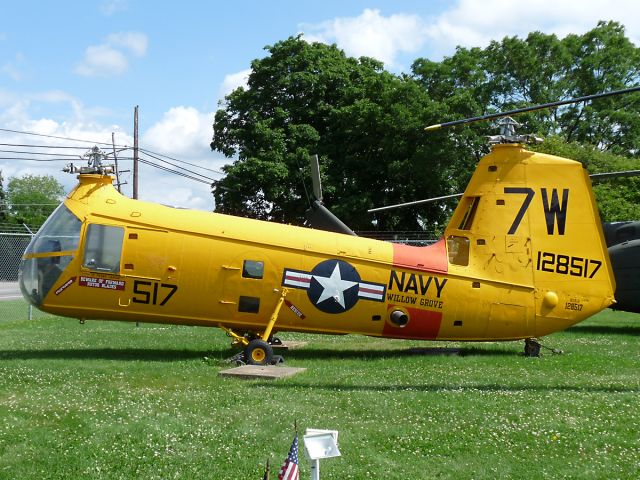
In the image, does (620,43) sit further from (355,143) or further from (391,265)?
(391,265)

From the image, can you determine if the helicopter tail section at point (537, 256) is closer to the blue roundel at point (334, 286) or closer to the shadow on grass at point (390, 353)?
the shadow on grass at point (390, 353)

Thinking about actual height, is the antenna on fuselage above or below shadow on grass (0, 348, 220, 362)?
above

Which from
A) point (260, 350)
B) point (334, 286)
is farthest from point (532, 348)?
point (260, 350)

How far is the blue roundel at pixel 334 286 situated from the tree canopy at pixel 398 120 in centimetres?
2384

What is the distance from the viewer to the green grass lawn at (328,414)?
6.44 meters

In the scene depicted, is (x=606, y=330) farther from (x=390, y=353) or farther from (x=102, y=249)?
(x=102, y=249)

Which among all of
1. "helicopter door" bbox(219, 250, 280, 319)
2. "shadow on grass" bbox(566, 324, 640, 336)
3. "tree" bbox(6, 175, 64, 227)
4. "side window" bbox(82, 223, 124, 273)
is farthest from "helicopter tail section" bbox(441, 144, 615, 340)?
"tree" bbox(6, 175, 64, 227)

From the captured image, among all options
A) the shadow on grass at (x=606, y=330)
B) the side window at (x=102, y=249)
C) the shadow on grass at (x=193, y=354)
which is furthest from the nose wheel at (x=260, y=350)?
the shadow on grass at (x=606, y=330)

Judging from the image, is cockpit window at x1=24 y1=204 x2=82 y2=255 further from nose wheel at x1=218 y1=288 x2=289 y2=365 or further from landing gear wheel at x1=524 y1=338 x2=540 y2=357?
landing gear wheel at x1=524 y1=338 x2=540 y2=357

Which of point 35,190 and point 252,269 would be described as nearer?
point 252,269

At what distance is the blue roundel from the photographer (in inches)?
500

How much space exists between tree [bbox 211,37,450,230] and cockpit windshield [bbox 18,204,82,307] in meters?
25.2

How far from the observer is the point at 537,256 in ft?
42.6

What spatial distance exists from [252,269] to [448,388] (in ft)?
14.7
